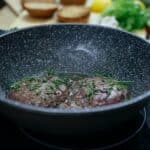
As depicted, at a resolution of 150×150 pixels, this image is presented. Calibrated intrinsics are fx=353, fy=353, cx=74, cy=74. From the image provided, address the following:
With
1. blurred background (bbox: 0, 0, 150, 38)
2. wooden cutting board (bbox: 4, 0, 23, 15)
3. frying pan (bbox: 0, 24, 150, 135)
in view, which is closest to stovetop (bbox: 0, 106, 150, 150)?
frying pan (bbox: 0, 24, 150, 135)

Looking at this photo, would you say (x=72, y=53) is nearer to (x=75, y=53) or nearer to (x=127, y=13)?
(x=75, y=53)

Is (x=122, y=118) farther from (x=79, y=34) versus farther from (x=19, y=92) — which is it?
(x=79, y=34)

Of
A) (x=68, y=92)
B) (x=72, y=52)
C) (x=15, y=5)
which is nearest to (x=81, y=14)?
(x=15, y=5)

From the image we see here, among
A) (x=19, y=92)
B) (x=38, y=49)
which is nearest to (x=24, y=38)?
(x=38, y=49)

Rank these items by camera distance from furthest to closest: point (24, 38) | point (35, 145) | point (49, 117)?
1. point (24, 38)
2. point (35, 145)
3. point (49, 117)

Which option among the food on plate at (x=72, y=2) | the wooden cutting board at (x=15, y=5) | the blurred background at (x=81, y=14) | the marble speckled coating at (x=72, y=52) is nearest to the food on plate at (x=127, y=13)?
the blurred background at (x=81, y=14)

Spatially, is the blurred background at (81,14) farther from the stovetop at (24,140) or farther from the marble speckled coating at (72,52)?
the stovetop at (24,140)

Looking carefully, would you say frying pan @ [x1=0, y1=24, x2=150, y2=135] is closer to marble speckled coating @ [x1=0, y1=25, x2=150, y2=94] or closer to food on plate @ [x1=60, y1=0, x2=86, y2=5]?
marble speckled coating @ [x1=0, y1=25, x2=150, y2=94]
